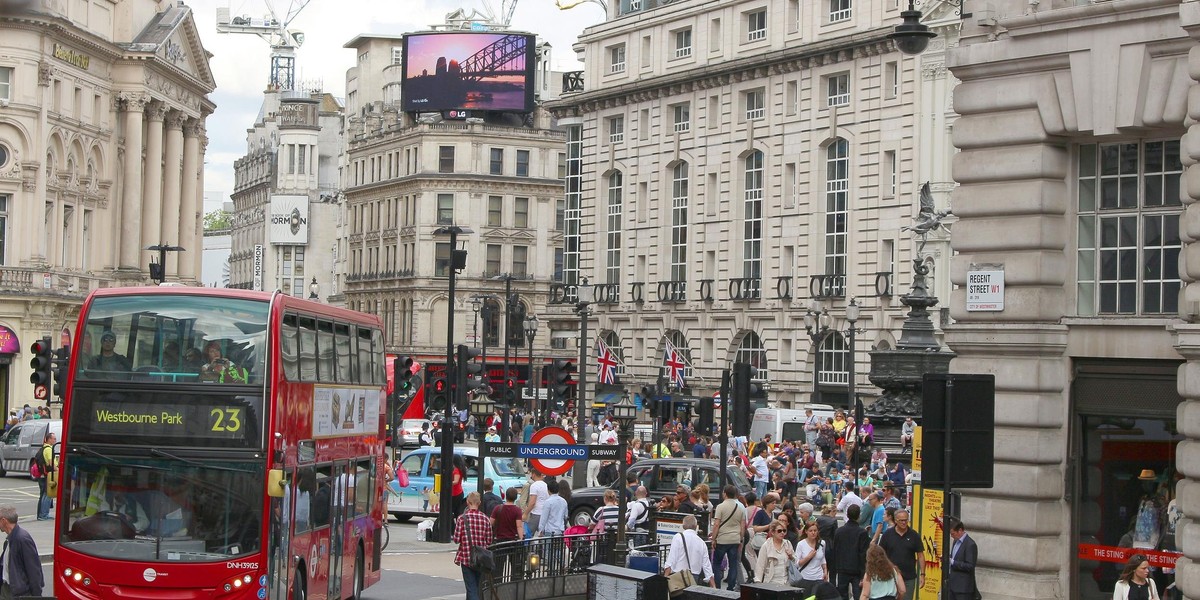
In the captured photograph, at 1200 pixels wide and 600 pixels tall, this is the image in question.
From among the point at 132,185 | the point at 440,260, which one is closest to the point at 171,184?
the point at 132,185

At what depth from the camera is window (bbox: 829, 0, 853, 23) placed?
67250 millimetres

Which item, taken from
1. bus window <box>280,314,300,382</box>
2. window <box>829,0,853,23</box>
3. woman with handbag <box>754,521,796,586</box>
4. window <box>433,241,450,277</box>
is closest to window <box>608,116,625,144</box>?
window <box>829,0,853,23</box>

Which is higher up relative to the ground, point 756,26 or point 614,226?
point 756,26

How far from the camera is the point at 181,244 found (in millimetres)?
78625

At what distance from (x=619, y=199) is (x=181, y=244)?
1909 centimetres

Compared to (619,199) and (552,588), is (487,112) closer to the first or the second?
(619,199)

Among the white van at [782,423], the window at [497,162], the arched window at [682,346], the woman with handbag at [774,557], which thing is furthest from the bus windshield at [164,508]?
the window at [497,162]

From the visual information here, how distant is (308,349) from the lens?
795 inches

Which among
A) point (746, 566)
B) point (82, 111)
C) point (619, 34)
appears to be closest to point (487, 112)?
point (619, 34)

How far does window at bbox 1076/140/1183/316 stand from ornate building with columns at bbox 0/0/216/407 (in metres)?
47.3

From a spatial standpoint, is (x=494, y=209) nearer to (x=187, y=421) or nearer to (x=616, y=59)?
(x=616, y=59)

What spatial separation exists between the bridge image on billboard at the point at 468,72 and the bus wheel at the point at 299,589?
8440cm

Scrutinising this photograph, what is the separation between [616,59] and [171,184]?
66.7ft

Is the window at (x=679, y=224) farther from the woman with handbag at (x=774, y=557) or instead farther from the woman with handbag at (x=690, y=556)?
the woman with handbag at (x=690, y=556)
